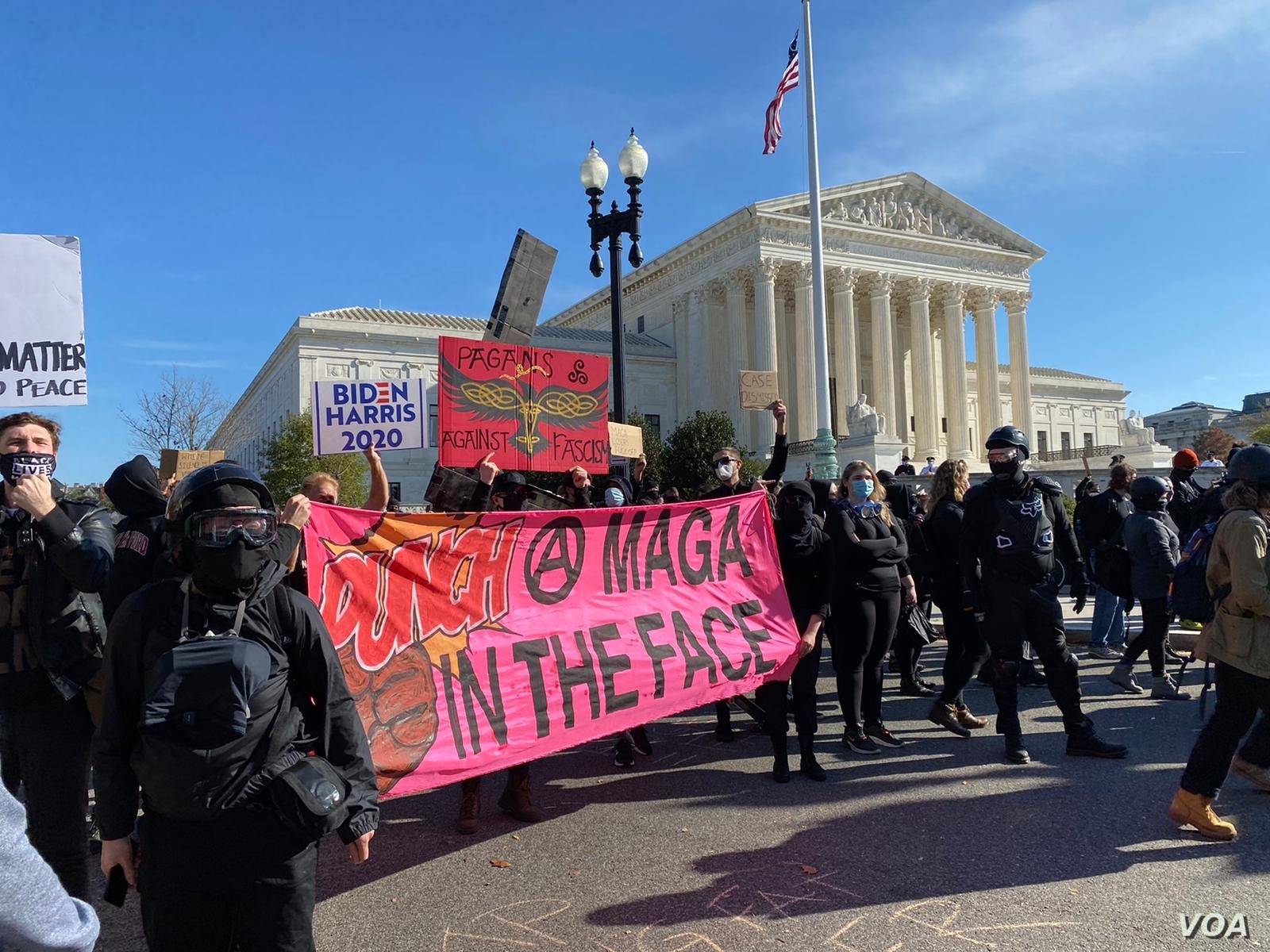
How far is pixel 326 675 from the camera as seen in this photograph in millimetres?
2502

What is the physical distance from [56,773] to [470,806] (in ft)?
6.96

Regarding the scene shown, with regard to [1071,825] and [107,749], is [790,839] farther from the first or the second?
[107,749]

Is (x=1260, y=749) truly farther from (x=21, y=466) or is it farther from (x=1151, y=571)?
(x=21, y=466)

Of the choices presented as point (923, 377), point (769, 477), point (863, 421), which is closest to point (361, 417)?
point (769, 477)

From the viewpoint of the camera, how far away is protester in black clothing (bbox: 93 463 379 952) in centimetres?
223

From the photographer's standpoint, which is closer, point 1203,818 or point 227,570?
point 227,570

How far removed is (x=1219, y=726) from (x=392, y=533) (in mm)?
4218

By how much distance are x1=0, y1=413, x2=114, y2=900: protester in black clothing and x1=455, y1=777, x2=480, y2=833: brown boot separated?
189cm

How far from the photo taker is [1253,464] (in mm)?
4379

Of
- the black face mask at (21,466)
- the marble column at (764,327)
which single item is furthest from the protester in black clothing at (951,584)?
the marble column at (764,327)

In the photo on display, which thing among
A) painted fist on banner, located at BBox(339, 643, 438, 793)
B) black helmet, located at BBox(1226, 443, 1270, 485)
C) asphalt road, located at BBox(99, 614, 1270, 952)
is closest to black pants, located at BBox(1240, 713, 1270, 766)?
asphalt road, located at BBox(99, 614, 1270, 952)

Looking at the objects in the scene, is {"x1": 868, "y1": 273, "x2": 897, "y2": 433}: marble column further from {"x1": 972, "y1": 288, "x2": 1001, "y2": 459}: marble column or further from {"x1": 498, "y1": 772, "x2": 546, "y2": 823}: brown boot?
{"x1": 498, "y1": 772, "x2": 546, "y2": 823}: brown boot

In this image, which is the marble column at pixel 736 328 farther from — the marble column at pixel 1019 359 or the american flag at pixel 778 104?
the american flag at pixel 778 104

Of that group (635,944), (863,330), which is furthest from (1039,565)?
(863,330)
